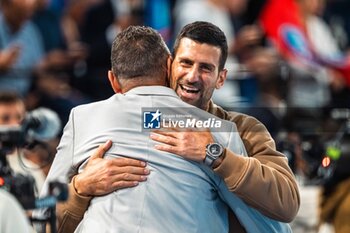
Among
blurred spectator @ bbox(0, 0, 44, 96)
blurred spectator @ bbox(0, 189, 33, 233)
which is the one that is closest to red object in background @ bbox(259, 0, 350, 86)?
blurred spectator @ bbox(0, 0, 44, 96)

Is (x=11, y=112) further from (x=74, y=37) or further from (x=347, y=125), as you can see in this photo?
(x=347, y=125)

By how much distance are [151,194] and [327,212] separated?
1833mm

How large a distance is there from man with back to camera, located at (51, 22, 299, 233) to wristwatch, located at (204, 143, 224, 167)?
0.01 meters

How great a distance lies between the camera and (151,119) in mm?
2678

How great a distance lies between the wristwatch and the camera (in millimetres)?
2606

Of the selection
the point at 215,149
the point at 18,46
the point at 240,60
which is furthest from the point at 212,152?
the point at 240,60

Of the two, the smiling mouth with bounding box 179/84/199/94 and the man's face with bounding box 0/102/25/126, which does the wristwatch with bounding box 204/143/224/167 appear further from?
the man's face with bounding box 0/102/25/126

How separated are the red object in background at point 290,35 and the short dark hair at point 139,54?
2559 millimetres

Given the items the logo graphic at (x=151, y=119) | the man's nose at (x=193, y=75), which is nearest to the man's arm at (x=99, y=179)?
the logo graphic at (x=151, y=119)

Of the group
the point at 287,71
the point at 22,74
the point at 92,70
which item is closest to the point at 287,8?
the point at 287,71

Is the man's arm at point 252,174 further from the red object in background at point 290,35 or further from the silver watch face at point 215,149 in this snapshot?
the red object in background at point 290,35

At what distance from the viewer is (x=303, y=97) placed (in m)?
5.07

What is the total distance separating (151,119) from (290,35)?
8.84 feet

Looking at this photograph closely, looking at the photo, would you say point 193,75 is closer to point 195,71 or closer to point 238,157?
point 195,71
